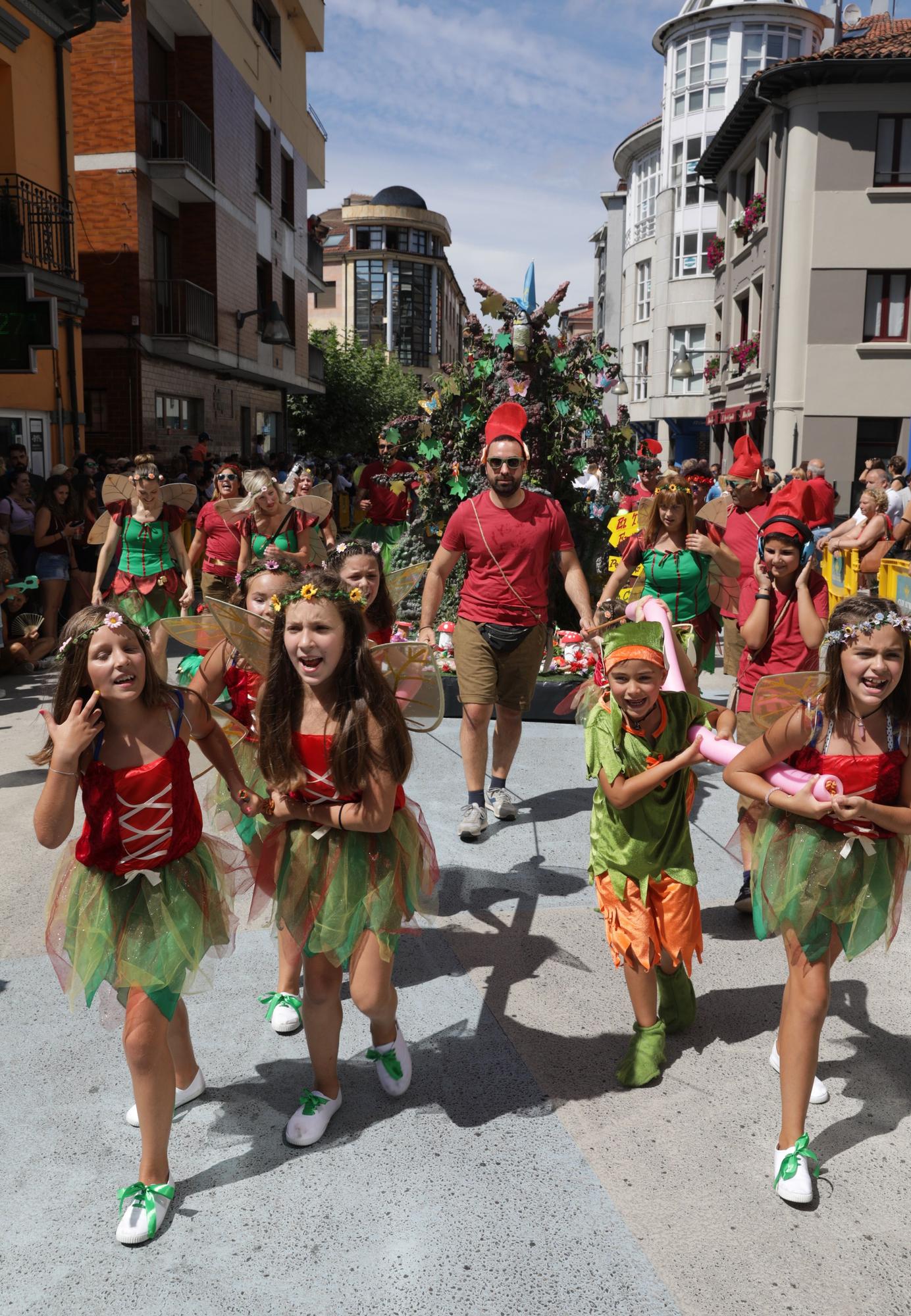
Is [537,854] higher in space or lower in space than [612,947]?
lower

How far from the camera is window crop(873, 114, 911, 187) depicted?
72.7 feet

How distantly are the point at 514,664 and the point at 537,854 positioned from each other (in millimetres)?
989

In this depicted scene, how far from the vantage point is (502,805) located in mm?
5781

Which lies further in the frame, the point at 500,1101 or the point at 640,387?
the point at 640,387

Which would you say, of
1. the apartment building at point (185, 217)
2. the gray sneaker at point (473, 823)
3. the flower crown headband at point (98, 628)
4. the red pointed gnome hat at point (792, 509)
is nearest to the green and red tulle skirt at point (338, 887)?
the flower crown headband at point (98, 628)

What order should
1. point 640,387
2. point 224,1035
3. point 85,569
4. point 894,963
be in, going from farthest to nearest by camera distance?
point 640,387 → point 85,569 → point 894,963 → point 224,1035

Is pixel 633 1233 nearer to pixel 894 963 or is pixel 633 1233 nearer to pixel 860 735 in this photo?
pixel 860 735

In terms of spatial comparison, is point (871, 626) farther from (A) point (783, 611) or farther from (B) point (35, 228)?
(B) point (35, 228)

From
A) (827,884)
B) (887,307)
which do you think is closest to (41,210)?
(827,884)

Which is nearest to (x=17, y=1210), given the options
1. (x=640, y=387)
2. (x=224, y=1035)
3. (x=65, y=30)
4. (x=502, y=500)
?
(x=224, y=1035)

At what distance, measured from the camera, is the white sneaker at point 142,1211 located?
2.62 m

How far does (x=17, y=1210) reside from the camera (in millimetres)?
2750

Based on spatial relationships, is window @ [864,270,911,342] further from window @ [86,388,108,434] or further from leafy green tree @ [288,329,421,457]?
leafy green tree @ [288,329,421,457]

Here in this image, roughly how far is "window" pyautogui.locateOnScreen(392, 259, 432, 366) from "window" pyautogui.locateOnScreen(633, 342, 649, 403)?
1423 inches
